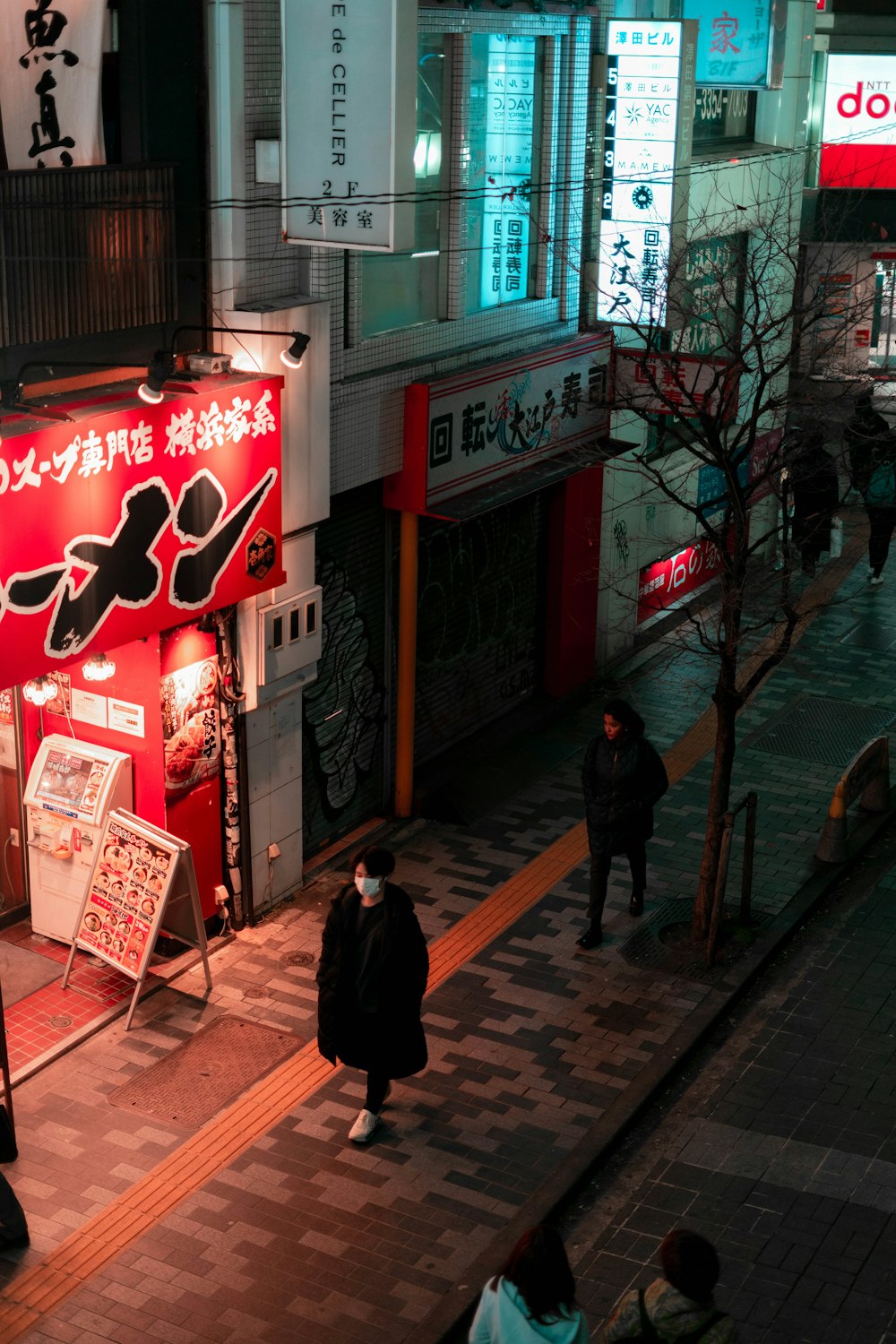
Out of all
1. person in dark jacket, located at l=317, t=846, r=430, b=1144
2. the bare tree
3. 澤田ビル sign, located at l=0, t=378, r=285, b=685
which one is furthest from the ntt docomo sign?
person in dark jacket, located at l=317, t=846, r=430, b=1144

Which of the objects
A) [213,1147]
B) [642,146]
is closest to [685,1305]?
[213,1147]

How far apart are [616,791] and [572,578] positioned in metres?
5.41

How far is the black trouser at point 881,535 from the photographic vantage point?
20984 mm

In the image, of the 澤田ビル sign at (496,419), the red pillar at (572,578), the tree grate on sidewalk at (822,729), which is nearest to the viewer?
the 澤田ビル sign at (496,419)

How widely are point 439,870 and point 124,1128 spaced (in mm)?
4306

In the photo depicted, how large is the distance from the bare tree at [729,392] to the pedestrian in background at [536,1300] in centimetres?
635

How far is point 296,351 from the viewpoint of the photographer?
11.1 metres

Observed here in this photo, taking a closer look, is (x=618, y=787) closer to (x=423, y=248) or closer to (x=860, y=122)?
(x=423, y=248)

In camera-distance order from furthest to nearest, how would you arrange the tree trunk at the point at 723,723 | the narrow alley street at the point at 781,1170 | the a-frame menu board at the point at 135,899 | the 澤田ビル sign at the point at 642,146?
the 澤田ビル sign at the point at 642,146 → the tree trunk at the point at 723,723 → the a-frame menu board at the point at 135,899 → the narrow alley street at the point at 781,1170

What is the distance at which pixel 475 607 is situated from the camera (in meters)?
15.5

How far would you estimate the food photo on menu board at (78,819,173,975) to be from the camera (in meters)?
10.7

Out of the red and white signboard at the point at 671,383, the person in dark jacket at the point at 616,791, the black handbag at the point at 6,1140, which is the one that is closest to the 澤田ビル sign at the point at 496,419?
the red and white signboard at the point at 671,383

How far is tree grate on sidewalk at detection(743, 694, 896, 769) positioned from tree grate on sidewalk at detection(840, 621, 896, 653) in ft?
6.61

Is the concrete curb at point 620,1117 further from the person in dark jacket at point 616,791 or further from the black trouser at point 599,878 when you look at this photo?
the person in dark jacket at point 616,791
